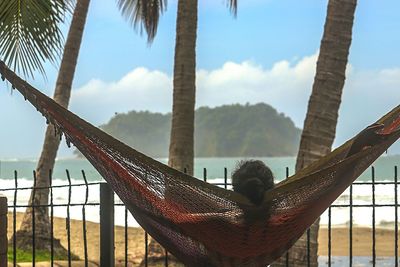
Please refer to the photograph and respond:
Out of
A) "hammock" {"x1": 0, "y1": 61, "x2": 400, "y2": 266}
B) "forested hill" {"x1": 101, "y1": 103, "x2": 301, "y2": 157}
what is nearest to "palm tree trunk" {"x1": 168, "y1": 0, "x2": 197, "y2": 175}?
"hammock" {"x1": 0, "y1": 61, "x2": 400, "y2": 266}

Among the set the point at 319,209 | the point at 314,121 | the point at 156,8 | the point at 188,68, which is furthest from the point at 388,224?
the point at 319,209

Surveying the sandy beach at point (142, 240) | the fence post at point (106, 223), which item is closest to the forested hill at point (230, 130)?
the sandy beach at point (142, 240)

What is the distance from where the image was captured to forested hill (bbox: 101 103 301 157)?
340 ft

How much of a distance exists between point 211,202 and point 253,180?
25 cm

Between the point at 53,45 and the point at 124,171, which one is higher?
the point at 53,45

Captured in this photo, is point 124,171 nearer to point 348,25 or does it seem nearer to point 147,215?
point 147,215

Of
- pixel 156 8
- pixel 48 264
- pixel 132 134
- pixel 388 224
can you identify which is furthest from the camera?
pixel 132 134

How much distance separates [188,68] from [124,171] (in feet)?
16.4

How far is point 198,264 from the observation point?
3.42 meters

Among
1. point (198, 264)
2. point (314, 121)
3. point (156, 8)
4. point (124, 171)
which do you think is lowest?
point (198, 264)

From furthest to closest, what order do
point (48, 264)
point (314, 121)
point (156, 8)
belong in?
1. point (156, 8)
2. point (48, 264)
3. point (314, 121)

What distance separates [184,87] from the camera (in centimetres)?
828

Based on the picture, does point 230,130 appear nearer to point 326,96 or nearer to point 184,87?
point 184,87

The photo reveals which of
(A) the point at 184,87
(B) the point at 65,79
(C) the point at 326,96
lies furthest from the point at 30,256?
(C) the point at 326,96
